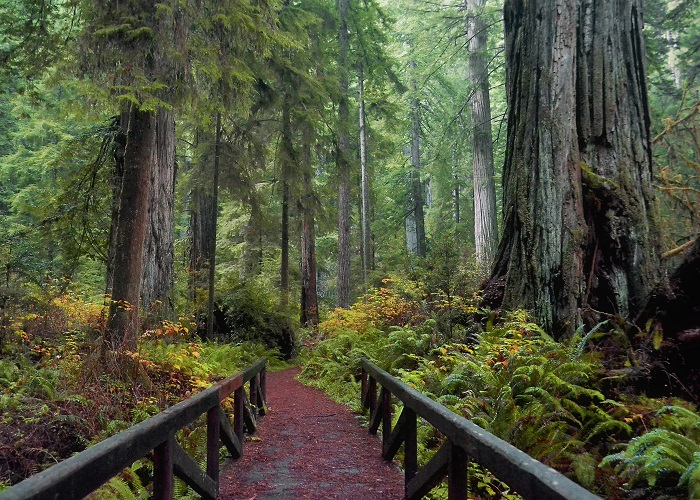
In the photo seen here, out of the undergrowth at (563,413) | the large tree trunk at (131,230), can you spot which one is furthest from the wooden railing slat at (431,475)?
the large tree trunk at (131,230)

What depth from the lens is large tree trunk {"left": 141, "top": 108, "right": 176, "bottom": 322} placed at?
32.0 feet

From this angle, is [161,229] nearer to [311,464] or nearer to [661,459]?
[311,464]

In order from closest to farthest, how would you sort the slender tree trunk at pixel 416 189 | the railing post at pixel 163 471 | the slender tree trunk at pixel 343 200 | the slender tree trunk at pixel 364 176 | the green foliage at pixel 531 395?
the railing post at pixel 163 471 < the green foliage at pixel 531 395 < the slender tree trunk at pixel 343 200 < the slender tree trunk at pixel 364 176 < the slender tree trunk at pixel 416 189

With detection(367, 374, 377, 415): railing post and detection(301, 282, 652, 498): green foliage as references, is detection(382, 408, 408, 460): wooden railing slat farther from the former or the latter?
detection(367, 374, 377, 415): railing post

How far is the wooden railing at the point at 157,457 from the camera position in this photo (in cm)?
191

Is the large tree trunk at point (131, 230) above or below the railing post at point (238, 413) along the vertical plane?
above

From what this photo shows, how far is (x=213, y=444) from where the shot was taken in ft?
14.4

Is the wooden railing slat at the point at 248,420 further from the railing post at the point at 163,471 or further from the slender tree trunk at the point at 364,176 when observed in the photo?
the slender tree trunk at the point at 364,176

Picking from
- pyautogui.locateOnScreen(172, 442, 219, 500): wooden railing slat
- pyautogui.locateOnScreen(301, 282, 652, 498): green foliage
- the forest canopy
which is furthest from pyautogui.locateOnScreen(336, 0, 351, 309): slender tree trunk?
pyautogui.locateOnScreen(172, 442, 219, 500): wooden railing slat

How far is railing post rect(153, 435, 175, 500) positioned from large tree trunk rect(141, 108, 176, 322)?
21.7 ft

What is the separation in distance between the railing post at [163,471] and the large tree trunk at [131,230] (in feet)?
12.7

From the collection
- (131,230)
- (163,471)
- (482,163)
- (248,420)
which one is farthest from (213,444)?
(482,163)

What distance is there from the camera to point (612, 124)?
24.4 feet

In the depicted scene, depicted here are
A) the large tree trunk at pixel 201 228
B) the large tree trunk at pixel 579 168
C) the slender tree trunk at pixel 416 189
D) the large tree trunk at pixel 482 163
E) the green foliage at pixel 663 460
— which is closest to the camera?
the green foliage at pixel 663 460
